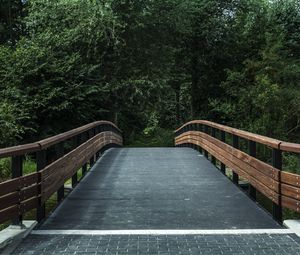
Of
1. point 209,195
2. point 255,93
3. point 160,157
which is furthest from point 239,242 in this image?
point 255,93

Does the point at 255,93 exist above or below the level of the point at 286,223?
above

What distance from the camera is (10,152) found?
5.32m

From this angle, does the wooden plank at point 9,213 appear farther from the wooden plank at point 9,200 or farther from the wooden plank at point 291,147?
the wooden plank at point 291,147

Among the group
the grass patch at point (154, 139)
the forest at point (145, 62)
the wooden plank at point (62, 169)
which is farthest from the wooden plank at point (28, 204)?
the grass patch at point (154, 139)

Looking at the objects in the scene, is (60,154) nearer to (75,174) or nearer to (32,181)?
(75,174)

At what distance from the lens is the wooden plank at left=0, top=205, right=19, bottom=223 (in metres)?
5.19

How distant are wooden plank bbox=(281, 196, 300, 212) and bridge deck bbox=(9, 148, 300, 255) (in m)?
0.31

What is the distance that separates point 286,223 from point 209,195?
224 centimetres

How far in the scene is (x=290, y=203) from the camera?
593 cm

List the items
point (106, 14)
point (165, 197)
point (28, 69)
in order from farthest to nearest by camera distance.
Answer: point (106, 14) → point (28, 69) → point (165, 197)

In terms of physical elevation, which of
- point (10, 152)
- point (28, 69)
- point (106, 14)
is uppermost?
point (106, 14)

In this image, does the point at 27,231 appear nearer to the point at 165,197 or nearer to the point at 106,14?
the point at 165,197

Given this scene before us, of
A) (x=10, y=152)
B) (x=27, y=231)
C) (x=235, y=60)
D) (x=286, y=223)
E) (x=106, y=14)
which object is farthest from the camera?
(x=235, y=60)

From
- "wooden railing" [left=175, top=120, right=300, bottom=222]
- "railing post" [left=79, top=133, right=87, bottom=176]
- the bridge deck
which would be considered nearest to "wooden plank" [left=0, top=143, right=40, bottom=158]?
the bridge deck
